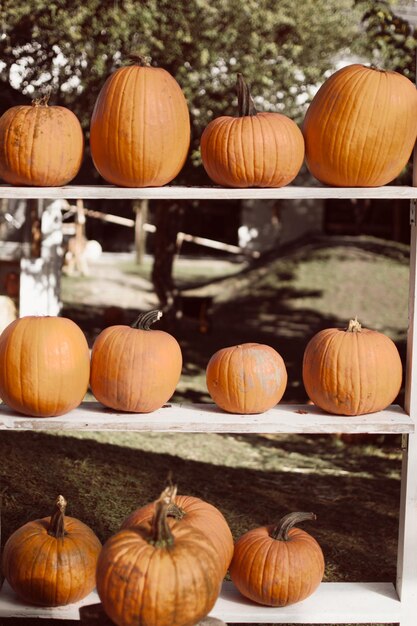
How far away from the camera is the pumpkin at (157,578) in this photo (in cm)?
354

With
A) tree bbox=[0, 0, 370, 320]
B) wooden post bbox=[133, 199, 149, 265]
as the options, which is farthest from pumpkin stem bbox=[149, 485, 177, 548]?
wooden post bbox=[133, 199, 149, 265]

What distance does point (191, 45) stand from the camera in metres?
9.98

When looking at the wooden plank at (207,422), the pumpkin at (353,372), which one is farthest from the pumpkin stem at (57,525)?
the pumpkin at (353,372)

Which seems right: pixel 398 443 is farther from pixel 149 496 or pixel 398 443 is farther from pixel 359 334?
pixel 359 334

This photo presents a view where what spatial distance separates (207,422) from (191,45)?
21.2 ft

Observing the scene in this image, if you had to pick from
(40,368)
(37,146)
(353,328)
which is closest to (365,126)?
(353,328)

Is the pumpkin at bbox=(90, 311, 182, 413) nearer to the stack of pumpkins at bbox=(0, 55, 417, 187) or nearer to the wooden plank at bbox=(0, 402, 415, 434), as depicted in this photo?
the wooden plank at bbox=(0, 402, 415, 434)

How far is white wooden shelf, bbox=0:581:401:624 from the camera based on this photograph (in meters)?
4.48

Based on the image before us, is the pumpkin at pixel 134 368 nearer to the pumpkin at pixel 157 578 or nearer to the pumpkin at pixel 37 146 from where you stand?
the pumpkin at pixel 37 146

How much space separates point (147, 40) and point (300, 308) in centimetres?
692

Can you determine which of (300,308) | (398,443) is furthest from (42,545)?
(300,308)

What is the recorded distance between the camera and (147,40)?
9.69 m

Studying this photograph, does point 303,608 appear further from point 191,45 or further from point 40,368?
point 191,45

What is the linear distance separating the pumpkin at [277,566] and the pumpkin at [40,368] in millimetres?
1080
